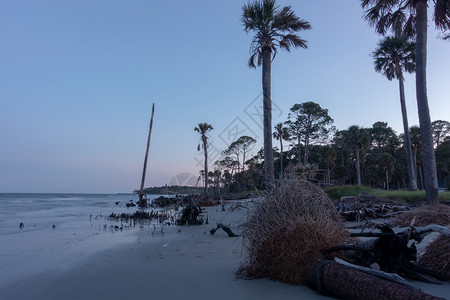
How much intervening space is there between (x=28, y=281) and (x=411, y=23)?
17.6 metres

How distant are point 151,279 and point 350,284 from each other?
298cm

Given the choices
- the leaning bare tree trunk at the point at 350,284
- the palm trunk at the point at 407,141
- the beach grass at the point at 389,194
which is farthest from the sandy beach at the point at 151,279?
the palm trunk at the point at 407,141

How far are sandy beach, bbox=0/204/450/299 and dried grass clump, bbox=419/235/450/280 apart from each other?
0.26 metres

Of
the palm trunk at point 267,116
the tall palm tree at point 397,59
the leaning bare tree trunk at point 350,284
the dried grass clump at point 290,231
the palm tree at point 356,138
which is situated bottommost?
the leaning bare tree trunk at point 350,284

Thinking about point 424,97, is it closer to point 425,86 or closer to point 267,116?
point 425,86

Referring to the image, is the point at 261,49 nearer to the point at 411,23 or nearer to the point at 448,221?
the point at 411,23

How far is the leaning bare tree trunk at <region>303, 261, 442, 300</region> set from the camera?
2.47 m

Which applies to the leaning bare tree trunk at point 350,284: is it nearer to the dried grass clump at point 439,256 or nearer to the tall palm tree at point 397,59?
the dried grass clump at point 439,256

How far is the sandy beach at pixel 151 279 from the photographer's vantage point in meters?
3.71

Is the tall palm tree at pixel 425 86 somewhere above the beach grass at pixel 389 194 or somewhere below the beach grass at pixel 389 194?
above

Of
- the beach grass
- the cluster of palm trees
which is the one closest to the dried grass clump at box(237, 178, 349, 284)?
the cluster of palm trees

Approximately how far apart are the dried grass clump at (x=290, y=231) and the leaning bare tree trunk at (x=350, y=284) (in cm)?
24

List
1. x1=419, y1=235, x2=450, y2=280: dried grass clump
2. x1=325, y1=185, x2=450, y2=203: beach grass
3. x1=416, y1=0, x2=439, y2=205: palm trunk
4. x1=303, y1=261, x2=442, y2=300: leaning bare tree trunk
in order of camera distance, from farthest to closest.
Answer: x1=325, y1=185, x2=450, y2=203: beach grass < x1=416, y1=0, x2=439, y2=205: palm trunk < x1=419, y1=235, x2=450, y2=280: dried grass clump < x1=303, y1=261, x2=442, y2=300: leaning bare tree trunk

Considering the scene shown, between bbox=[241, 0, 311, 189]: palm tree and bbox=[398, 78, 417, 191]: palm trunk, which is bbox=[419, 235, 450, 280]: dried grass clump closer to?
bbox=[241, 0, 311, 189]: palm tree
